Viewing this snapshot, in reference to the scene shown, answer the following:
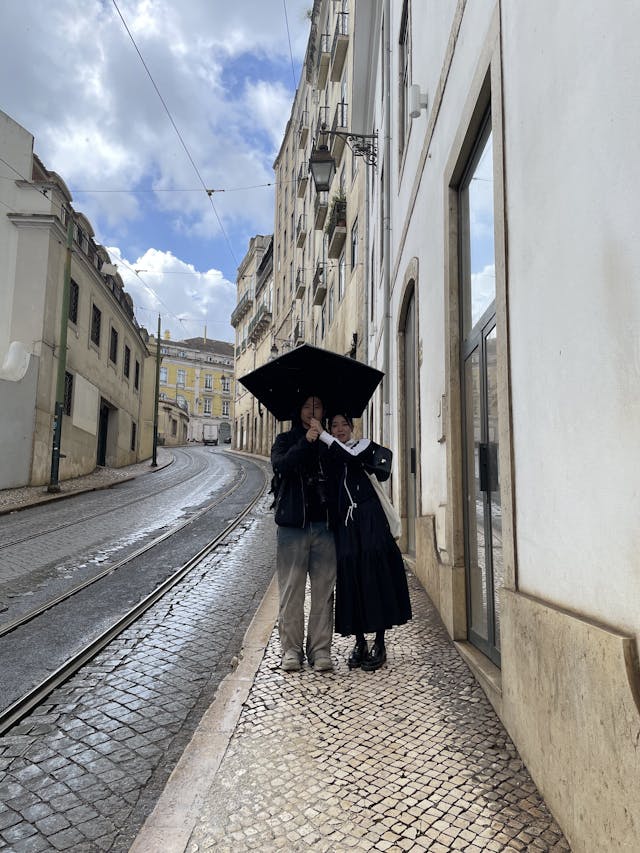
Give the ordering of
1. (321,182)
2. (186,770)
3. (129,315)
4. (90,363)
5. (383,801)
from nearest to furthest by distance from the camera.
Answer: (383,801)
(186,770)
(321,182)
(90,363)
(129,315)

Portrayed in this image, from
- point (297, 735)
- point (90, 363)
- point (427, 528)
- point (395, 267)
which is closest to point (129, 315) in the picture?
point (90, 363)

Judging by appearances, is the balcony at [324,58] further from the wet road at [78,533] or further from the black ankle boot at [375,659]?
the black ankle boot at [375,659]

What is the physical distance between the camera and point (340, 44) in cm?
1875

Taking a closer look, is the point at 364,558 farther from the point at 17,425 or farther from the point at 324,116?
the point at 324,116

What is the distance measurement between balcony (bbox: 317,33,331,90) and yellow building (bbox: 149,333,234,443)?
54549 mm

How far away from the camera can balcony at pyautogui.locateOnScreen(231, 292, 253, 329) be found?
5512 cm

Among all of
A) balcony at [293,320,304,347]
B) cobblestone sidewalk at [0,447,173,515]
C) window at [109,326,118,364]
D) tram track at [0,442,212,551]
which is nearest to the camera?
tram track at [0,442,212,551]

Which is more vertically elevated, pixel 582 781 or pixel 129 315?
pixel 129 315

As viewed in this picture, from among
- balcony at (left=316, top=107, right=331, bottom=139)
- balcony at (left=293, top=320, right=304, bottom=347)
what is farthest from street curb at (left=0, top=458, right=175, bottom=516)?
balcony at (left=316, top=107, right=331, bottom=139)

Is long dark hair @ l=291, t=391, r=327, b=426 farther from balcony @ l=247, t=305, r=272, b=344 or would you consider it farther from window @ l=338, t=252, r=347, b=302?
balcony @ l=247, t=305, r=272, b=344

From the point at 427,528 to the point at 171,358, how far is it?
76.0 meters

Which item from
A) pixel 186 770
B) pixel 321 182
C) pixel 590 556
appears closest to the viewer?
pixel 590 556

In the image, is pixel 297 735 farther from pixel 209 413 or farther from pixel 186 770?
pixel 209 413

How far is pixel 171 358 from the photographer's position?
3088 inches
